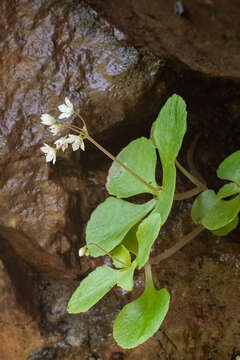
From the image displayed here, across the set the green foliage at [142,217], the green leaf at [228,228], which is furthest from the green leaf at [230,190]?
the green leaf at [228,228]

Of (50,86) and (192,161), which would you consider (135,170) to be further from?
(50,86)

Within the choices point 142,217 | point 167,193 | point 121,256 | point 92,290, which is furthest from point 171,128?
point 92,290

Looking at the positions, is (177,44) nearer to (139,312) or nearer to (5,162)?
(5,162)

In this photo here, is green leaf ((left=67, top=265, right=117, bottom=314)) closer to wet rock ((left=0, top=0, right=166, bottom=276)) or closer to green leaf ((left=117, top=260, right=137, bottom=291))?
green leaf ((left=117, top=260, right=137, bottom=291))

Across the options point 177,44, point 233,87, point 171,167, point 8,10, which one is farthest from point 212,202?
point 8,10

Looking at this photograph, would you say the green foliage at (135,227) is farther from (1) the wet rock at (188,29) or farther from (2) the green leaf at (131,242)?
(1) the wet rock at (188,29)
